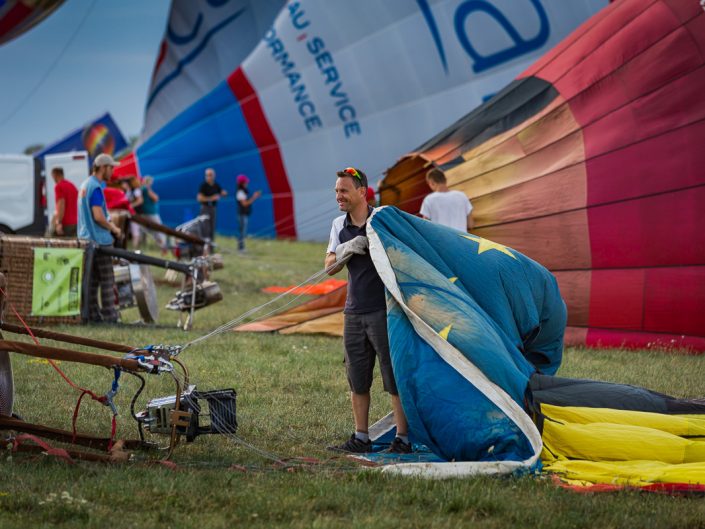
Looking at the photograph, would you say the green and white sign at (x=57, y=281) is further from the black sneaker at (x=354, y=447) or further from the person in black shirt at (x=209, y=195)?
the person in black shirt at (x=209, y=195)

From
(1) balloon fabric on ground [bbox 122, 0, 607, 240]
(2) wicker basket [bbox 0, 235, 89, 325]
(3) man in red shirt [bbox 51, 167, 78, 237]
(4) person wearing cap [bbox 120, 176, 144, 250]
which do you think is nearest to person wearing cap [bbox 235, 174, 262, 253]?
(1) balloon fabric on ground [bbox 122, 0, 607, 240]

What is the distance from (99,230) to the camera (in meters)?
9.62

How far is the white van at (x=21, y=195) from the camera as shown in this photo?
17.6m

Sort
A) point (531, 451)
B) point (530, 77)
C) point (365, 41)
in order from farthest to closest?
point (365, 41), point (530, 77), point (531, 451)

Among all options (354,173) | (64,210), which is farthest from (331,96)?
(354,173)

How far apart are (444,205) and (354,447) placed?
12.8ft

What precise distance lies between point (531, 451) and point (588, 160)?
469 centimetres

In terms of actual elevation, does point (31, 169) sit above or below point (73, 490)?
above

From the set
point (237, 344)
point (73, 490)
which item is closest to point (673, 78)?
point (237, 344)

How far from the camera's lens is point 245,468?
4.57 m

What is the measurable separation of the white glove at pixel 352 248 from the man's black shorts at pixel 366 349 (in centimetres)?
29

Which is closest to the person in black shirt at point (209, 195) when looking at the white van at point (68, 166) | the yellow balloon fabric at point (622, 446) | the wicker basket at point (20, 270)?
the white van at point (68, 166)

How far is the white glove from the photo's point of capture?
16.7 feet

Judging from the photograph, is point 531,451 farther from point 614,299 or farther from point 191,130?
point 191,130
